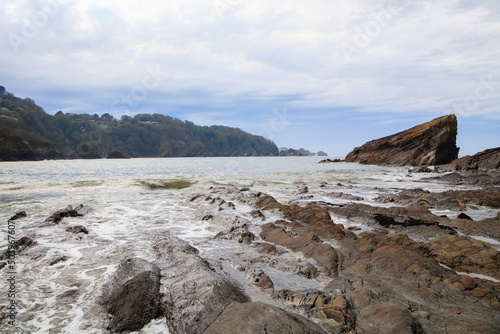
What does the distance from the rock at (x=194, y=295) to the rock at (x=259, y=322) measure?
25cm

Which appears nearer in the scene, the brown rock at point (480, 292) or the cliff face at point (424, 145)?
the brown rock at point (480, 292)

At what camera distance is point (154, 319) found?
149 inches

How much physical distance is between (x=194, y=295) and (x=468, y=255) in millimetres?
5438

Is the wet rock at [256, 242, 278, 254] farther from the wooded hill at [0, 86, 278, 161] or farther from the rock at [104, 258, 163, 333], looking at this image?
the wooded hill at [0, 86, 278, 161]

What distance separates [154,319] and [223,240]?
Answer: 3.88 meters

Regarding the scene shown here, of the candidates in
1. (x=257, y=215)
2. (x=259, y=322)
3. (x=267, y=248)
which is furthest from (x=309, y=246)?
(x=257, y=215)

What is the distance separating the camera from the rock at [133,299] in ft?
12.1

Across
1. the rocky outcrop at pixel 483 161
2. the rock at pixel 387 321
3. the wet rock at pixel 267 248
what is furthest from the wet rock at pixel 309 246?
the rocky outcrop at pixel 483 161

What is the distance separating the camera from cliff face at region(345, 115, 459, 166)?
2023 inches

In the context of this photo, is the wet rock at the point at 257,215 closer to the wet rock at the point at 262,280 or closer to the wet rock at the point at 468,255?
the wet rock at the point at 262,280

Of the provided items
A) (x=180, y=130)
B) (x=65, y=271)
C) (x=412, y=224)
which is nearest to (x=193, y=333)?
(x=65, y=271)

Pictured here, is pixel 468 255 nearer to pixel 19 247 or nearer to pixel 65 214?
pixel 19 247

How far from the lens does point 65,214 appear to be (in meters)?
10.1

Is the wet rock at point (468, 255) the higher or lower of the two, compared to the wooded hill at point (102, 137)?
lower
